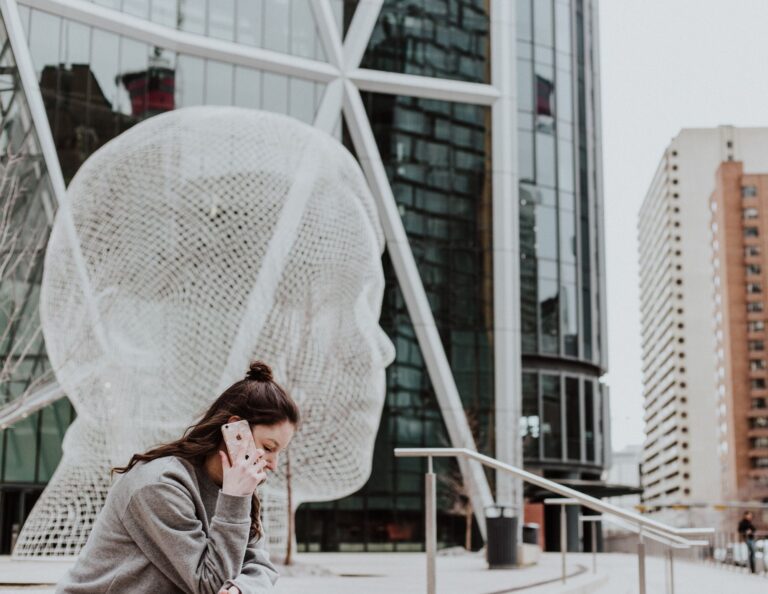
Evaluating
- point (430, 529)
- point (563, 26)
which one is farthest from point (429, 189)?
point (430, 529)

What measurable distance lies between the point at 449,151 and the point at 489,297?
4.96 m

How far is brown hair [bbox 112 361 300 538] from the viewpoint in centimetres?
266

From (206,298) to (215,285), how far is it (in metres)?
0.21

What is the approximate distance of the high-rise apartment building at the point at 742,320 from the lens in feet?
375

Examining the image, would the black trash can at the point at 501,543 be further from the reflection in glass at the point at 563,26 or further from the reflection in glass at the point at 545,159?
the reflection in glass at the point at 563,26

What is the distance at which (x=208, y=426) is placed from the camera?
2.68 metres

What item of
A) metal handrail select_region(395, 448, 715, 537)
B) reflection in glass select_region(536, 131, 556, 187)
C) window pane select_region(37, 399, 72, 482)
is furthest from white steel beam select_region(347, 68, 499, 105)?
metal handrail select_region(395, 448, 715, 537)

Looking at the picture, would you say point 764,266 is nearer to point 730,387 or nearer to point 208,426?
point 730,387

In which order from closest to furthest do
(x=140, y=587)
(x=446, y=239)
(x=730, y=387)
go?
(x=140, y=587), (x=446, y=239), (x=730, y=387)

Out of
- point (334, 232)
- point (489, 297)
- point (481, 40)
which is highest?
point (481, 40)

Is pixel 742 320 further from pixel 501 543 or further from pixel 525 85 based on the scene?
pixel 501 543

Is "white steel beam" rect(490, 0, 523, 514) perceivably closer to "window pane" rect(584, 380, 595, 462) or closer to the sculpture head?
"window pane" rect(584, 380, 595, 462)

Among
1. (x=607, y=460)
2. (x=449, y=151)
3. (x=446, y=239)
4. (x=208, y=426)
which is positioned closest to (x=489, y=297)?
(x=446, y=239)

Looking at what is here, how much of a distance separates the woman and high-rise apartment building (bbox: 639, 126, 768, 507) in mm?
134877
